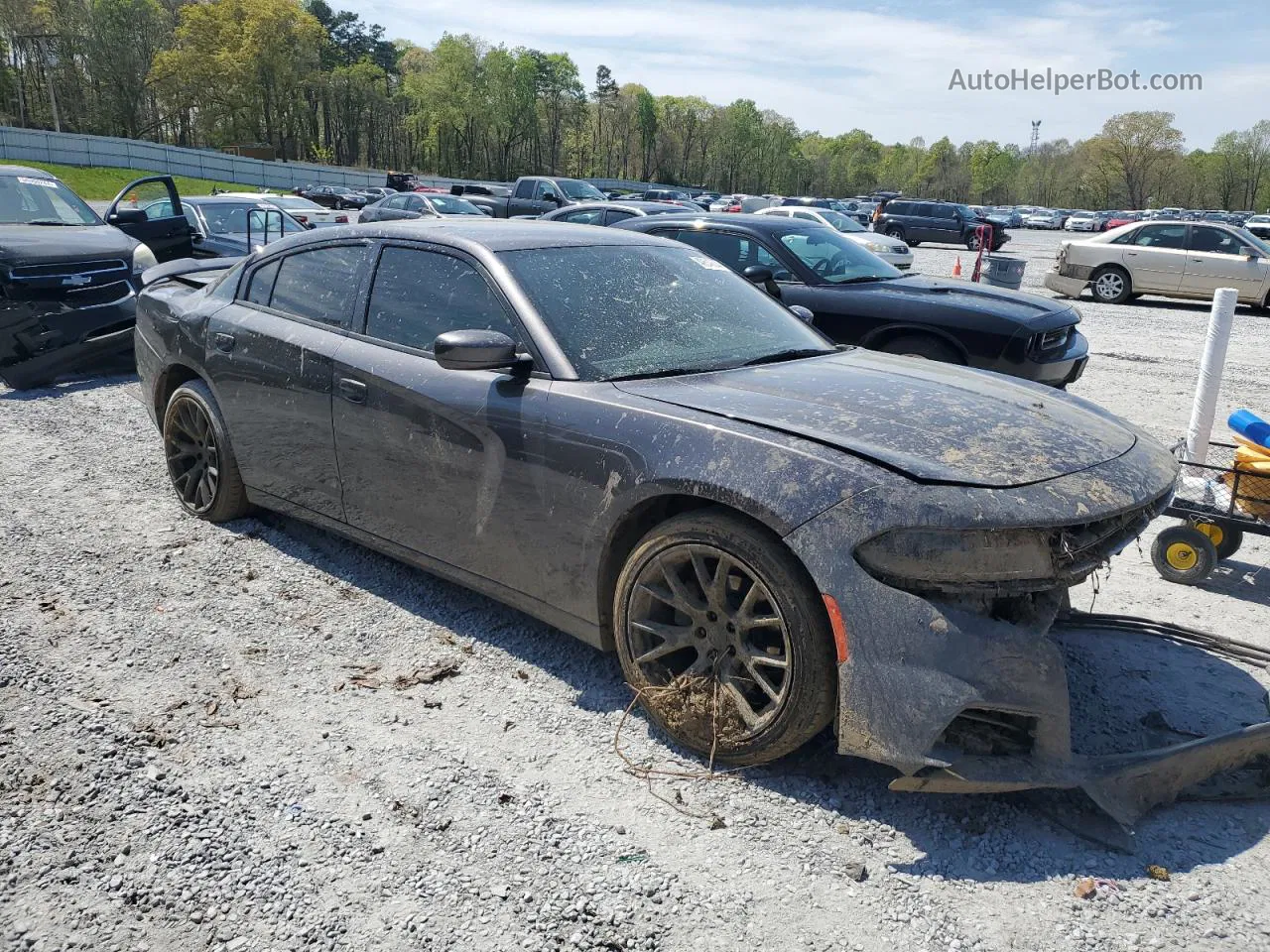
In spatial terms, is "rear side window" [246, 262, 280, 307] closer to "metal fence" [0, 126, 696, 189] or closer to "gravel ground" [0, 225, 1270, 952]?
"gravel ground" [0, 225, 1270, 952]

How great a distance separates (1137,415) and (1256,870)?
21.7 ft

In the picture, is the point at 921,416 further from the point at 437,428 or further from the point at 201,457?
the point at 201,457

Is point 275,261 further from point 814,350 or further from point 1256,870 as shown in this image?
point 1256,870

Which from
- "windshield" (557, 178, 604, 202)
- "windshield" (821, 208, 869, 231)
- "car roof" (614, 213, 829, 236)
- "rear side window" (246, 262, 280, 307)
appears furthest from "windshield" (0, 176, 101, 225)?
"windshield" (821, 208, 869, 231)

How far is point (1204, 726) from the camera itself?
3.25 metres

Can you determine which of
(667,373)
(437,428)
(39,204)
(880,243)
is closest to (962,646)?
(667,373)

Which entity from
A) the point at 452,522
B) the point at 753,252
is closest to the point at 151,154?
the point at 753,252

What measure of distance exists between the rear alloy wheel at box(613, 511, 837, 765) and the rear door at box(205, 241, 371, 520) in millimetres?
1721

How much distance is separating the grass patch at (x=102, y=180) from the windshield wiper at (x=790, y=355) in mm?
47952

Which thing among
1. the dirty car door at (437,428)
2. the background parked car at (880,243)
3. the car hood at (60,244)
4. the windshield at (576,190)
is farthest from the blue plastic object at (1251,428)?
the windshield at (576,190)

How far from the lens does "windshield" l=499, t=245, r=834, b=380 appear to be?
3545mm

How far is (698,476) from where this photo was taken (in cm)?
291

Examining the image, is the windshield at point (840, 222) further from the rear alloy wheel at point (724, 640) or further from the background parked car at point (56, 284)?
the rear alloy wheel at point (724, 640)

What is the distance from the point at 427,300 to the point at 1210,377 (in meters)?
4.20
